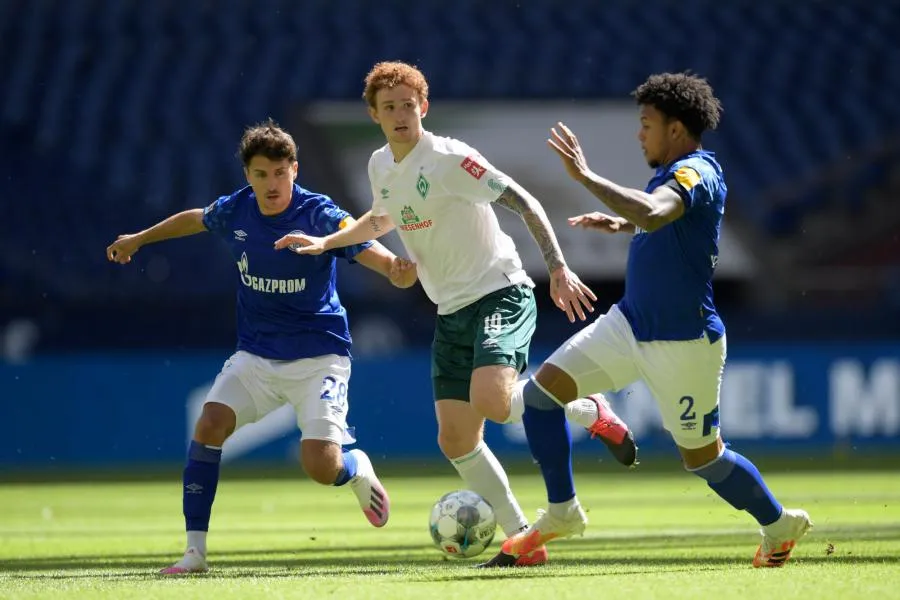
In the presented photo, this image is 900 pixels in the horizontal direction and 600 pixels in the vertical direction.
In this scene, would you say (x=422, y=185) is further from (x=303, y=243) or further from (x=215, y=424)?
(x=215, y=424)

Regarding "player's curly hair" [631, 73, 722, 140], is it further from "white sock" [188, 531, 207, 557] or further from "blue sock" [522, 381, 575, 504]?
"white sock" [188, 531, 207, 557]

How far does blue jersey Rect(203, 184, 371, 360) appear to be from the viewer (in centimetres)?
737

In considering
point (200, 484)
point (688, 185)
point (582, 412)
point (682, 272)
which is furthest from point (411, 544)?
point (688, 185)

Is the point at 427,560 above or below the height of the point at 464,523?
below

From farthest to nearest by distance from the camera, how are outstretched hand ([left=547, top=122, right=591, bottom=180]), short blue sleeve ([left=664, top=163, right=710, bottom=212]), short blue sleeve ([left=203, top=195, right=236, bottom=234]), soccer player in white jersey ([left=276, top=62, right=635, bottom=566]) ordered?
1. short blue sleeve ([left=203, top=195, right=236, bottom=234])
2. soccer player in white jersey ([left=276, top=62, right=635, bottom=566])
3. short blue sleeve ([left=664, top=163, right=710, bottom=212])
4. outstretched hand ([left=547, top=122, right=591, bottom=180])

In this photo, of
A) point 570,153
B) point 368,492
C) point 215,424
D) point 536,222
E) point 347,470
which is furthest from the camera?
point 368,492

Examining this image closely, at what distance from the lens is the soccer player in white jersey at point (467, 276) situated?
6.69 metres

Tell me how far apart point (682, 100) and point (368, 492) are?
8.90 feet

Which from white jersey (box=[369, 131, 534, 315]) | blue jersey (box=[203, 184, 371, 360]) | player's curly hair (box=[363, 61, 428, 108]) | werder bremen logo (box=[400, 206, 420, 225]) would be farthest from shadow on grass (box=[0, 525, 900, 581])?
player's curly hair (box=[363, 61, 428, 108])

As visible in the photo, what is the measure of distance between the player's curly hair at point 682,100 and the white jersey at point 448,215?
83cm

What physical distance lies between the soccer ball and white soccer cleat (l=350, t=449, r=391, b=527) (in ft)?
2.52

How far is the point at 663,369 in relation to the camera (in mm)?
6375

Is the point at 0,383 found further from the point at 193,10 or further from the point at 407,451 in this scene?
the point at 193,10

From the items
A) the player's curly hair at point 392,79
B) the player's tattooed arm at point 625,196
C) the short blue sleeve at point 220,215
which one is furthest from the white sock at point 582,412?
the short blue sleeve at point 220,215
